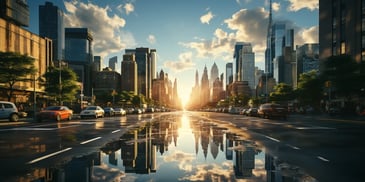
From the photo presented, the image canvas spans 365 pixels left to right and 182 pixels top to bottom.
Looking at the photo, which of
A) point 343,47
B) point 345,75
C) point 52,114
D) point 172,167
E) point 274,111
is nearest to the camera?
point 172,167

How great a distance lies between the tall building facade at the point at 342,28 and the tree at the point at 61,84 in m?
66.1

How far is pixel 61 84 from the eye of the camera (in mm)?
49750

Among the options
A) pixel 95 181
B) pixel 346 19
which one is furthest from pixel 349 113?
pixel 95 181

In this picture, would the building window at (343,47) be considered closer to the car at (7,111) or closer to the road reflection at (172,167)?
the road reflection at (172,167)

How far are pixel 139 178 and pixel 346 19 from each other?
82524mm

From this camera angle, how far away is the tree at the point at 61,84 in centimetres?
4884

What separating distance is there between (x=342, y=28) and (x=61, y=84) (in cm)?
7385

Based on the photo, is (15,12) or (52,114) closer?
(52,114)

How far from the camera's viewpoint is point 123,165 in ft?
21.9

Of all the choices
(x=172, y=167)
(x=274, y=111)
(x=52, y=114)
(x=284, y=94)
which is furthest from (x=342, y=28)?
(x=172, y=167)

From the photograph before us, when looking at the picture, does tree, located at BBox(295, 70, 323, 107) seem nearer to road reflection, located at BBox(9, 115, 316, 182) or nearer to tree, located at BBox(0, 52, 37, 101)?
tree, located at BBox(0, 52, 37, 101)

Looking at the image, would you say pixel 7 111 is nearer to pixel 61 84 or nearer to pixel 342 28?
pixel 61 84

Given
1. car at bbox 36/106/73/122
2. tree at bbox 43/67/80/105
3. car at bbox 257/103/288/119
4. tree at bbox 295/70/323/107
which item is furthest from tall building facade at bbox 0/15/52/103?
tree at bbox 295/70/323/107

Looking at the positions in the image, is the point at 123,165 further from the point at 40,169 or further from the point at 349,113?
the point at 349,113
